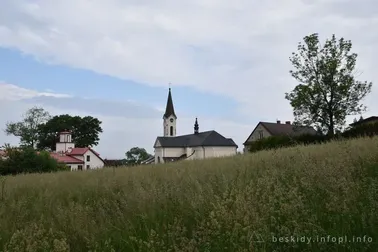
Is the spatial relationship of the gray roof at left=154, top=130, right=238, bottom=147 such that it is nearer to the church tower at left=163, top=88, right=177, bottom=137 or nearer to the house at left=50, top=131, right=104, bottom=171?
the church tower at left=163, top=88, right=177, bottom=137

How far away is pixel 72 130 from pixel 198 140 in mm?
29304

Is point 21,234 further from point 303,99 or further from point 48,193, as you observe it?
point 303,99

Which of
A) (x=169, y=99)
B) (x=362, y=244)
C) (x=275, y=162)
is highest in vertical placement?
(x=169, y=99)

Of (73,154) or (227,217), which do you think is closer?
(227,217)

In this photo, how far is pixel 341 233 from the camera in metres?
3.12

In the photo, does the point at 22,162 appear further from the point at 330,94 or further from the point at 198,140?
the point at 198,140

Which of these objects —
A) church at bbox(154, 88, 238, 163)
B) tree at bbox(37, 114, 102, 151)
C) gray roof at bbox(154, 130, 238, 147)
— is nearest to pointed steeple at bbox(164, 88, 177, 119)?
church at bbox(154, 88, 238, 163)

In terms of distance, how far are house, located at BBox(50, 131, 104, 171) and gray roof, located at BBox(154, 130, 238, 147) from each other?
17.7 meters

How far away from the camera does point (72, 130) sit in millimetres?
90375

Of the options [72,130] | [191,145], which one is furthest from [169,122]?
[72,130]

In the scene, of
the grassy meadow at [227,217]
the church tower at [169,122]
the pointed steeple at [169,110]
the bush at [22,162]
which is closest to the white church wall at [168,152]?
the church tower at [169,122]

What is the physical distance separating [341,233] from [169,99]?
4059 inches

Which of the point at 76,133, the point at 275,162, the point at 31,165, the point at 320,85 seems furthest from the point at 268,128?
the point at 275,162

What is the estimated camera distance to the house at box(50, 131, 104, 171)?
72.1 m
